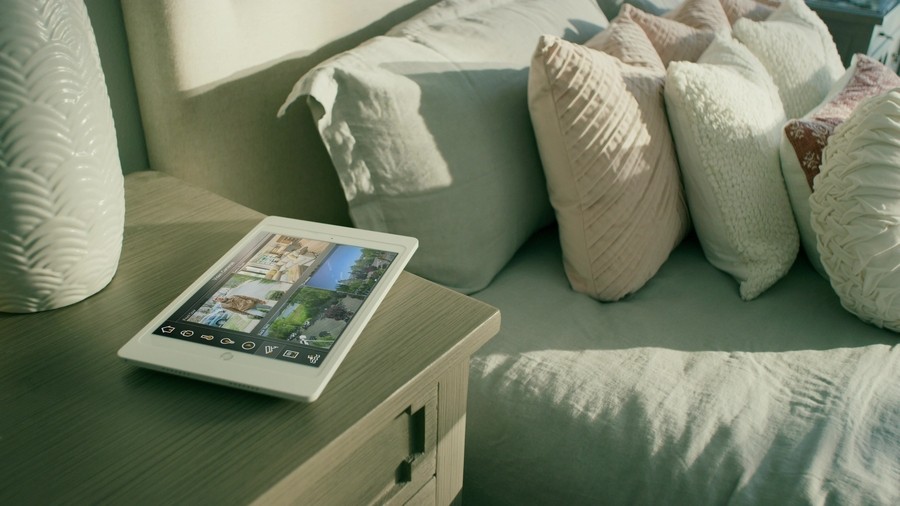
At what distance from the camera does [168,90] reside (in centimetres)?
86

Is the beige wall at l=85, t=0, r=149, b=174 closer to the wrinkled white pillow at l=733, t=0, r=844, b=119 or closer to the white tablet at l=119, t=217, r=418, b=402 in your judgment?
the white tablet at l=119, t=217, r=418, b=402

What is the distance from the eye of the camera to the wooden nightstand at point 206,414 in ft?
1.55

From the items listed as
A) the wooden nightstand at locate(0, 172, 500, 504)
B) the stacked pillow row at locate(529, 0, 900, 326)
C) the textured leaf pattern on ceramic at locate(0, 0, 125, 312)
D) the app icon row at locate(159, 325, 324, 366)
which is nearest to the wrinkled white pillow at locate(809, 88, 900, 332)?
the stacked pillow row at locate(529, 0, 900, 326)

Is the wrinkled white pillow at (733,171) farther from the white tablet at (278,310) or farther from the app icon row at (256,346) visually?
the app icon row at (256,346)

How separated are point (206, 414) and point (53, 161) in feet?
0.72

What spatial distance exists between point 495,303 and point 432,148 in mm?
241

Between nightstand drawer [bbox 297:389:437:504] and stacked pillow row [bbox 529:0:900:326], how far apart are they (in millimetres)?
466

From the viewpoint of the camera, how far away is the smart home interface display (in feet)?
1.86

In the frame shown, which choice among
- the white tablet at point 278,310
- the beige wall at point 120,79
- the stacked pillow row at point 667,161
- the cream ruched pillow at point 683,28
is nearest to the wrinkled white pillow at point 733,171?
the stacked pillow row at point 667,161

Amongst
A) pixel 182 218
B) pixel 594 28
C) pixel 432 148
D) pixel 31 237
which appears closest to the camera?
pixel 31 237

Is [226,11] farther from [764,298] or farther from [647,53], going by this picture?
[764,298]

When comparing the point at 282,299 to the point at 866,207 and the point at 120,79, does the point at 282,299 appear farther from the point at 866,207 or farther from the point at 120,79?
the point at 866,207

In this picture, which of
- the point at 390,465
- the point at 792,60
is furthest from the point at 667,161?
the point at 390,465

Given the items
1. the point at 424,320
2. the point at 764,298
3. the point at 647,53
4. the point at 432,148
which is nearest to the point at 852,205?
the point at 764,298
